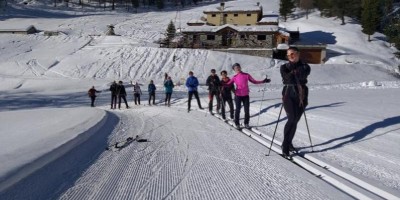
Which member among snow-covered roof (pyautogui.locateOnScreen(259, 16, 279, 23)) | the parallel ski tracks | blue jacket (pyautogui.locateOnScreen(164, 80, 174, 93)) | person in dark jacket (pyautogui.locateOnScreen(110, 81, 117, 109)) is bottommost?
person in dark jacket (pyautogui.locateOnScreen(110, 81, 117, 109))

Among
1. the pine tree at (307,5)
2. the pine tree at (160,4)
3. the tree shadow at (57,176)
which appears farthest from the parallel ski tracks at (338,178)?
the pine tree at (160,4)

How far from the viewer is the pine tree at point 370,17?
73.7 metres

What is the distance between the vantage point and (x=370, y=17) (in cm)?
7369

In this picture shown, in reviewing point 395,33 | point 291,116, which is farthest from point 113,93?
point 395,33

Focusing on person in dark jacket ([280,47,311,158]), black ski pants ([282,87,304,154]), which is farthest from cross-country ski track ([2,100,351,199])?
person in dark jacket ([280,47,311,158])

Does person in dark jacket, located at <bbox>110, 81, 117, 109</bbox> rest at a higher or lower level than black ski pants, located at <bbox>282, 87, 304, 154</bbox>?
lower

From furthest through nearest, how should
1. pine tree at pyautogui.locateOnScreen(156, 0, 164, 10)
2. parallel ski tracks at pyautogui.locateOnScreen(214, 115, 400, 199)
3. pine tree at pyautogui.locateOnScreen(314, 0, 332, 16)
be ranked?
pine tree at pyautogui.locateOnScreen(156, 0, 164, 10) < pine tree at pyautogui.locateOnScreen(314, 0, 332, 16) < parallel ski tracks at pyautogui.locateOnScreen(214, 115, 400, 199)

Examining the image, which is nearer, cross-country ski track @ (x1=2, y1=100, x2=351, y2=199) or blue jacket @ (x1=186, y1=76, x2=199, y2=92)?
cross-country ski track @ (x1=2, y1=100, x2=351, y2=199)

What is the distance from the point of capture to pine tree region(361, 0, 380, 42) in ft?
242

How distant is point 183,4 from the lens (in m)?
124

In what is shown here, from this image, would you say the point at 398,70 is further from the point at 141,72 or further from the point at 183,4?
the point at 183,4

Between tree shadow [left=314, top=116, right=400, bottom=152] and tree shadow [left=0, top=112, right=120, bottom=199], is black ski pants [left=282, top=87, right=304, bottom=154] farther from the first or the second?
tree shadow [left=0, top=112, right=120, bottom=199]

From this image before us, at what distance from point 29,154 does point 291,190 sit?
13.4 ft

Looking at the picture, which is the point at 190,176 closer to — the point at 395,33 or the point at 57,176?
the point at 57,176
